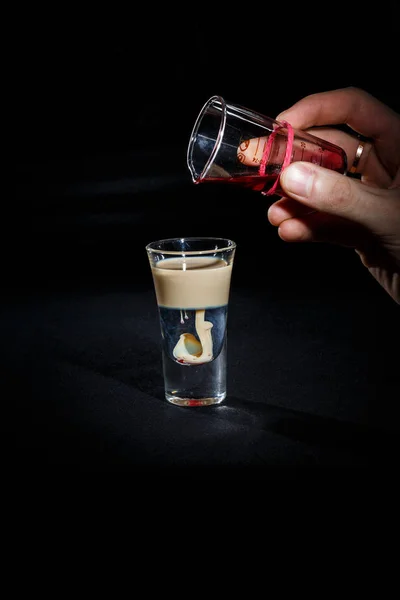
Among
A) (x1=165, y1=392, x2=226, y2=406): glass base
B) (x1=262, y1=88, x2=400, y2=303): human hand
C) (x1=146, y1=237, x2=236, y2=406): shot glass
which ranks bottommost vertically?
(x1=165, y1=392, x2=226, y2=406): glass base

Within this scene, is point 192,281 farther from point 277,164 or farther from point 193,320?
point 277,164

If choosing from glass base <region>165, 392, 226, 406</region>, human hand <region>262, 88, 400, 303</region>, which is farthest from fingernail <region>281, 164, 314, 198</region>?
glass base <region>165, 392, 226, 406</region>

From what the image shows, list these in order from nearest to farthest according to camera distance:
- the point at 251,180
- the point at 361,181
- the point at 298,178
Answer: the point at 298,178, the point at 251,180, the point at 361,181

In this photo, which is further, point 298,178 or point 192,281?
point 192,281

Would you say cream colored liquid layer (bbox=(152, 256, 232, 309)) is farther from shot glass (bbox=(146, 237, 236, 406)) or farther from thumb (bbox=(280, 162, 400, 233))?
thumb (bbox=(280, 162, 400, 233))

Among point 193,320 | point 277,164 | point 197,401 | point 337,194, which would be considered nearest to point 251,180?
point 277,164

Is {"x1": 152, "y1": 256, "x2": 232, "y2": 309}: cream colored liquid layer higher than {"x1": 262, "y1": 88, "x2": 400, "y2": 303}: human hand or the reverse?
the reverse

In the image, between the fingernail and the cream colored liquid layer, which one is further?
the cream colored liquid layer
